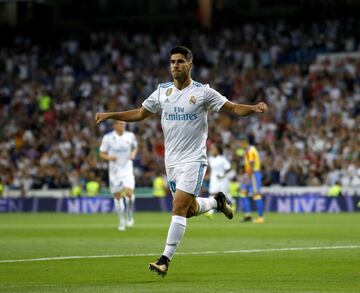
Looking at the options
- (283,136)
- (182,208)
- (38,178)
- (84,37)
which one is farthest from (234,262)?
(84,37)

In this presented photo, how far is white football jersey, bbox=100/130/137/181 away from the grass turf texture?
1983 mm

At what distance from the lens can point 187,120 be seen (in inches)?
501

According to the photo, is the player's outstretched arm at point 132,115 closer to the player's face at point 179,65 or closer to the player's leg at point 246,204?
the player's face at point 179,65

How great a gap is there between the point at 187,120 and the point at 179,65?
2.24 feet

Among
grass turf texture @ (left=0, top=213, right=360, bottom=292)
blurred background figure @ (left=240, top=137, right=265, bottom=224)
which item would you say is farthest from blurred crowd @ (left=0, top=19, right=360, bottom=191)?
grass turf texture @ (left=0, top=213, right=360, bottom=292)

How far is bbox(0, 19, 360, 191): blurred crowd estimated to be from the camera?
37.6 meters

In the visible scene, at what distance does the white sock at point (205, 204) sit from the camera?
43.9 ft

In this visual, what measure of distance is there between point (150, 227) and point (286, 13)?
23.3 meters

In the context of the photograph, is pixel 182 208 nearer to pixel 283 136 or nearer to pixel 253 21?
pixel 283 136

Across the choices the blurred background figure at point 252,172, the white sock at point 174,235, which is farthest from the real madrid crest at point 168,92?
the blurred background figure at point 252,172

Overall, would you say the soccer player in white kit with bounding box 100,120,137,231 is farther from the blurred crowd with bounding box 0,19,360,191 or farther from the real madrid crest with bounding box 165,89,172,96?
the blurred crowd with bounding box 0,19,360,191

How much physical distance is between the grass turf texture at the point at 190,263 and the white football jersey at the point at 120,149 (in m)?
1.98

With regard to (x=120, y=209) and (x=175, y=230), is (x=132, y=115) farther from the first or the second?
(x=120, y=209)

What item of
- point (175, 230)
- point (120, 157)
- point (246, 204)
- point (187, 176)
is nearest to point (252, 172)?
point (246, 204)
